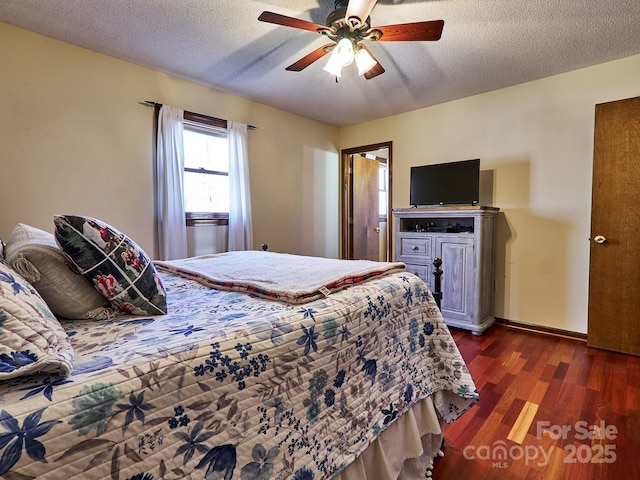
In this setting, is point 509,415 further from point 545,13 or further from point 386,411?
point 545,13

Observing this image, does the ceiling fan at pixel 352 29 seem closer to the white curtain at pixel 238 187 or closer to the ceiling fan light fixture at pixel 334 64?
the ceiling fan light fixture at pixel 334 64

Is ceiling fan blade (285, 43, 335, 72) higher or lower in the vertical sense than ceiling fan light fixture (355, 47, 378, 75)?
higher

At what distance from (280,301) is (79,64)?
2.77 m

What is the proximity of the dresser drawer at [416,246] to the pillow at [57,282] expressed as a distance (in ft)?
9.77

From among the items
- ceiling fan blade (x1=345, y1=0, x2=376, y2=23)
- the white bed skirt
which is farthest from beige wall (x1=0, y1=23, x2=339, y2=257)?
the white bed skirt

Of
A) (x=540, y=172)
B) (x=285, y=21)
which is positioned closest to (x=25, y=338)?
(x=285, y=21)

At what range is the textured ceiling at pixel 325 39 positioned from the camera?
2.03m

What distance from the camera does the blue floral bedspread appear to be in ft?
1.76

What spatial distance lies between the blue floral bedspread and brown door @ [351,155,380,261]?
3522 mm

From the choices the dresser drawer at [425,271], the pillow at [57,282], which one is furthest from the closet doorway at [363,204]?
the pillow at [57,282]

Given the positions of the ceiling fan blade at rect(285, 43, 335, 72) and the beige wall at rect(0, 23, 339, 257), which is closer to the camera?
the ceiling fan blade at rect(285, 43, 335, 72)

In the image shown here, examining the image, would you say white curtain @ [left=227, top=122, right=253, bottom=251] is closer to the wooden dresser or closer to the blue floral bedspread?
the wooden dresser

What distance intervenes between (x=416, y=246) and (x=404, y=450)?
7.90ft

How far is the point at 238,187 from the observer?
3.41 m
